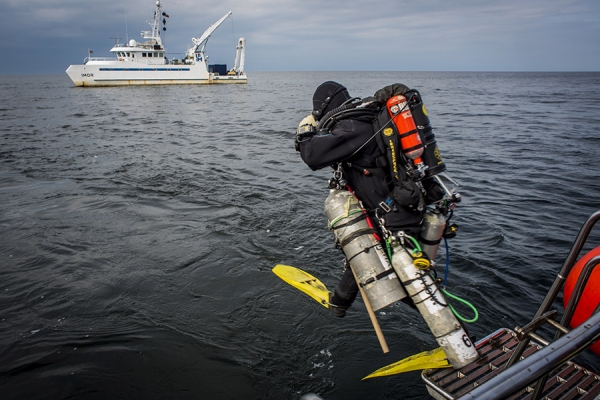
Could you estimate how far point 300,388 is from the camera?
3.89 metres

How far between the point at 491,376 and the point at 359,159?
2156mm

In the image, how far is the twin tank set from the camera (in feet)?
10.5

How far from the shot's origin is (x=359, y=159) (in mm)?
3506

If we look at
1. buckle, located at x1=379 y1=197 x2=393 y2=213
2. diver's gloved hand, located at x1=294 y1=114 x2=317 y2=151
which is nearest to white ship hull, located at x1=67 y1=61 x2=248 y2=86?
diver's gloved hand, located at x1=294 y1=114 x2=317 y2=151

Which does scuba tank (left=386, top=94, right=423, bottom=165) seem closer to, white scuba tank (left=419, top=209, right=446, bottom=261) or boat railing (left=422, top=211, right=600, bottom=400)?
white scuba tank (left=419, top=209, right=446, bottom=261)

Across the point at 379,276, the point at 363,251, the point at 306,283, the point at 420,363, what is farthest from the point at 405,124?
the point at 306,283

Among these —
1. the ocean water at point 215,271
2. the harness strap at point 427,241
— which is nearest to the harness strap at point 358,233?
the harness strap at point 427,241

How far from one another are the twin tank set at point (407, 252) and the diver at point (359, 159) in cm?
14

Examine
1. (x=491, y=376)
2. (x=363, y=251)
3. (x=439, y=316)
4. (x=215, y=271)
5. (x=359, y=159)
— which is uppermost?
(x=359, y=159)

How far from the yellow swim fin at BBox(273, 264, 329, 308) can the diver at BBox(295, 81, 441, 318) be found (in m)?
1.07

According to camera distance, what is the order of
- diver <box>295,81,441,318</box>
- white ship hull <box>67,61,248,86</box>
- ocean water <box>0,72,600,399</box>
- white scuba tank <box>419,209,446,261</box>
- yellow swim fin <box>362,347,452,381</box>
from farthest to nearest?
white ship hull <box>67,61,248,86</box> < ocean water <box>0,72,600,399</box> < white scuba tank <box>419,209,446,261</box> < yellow swim fin <box>362,347,452,381</box> < diver <box>295,81,441,318</box>

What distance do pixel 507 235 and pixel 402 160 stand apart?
521 cm

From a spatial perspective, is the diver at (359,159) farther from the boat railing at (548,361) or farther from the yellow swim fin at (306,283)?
the yellow swim fin at (306,283)

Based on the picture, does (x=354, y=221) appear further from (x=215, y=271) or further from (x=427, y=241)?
(x=215, y=271)
